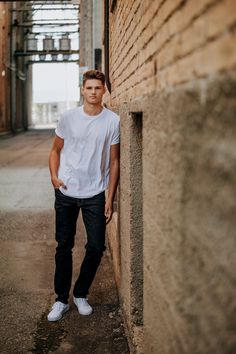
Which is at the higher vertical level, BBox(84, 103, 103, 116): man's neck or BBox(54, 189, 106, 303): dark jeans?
BBox(84, 103, 103, 116): man's neck

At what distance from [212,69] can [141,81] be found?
4.79ft

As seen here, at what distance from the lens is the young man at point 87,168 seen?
12.0 ft

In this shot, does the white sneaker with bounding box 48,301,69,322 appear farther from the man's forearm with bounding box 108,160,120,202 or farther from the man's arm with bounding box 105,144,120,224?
the man's forearm with bounding box 108,160,120,202

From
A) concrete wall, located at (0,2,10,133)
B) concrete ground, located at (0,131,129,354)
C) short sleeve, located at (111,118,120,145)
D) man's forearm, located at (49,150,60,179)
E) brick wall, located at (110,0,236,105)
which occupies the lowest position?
concrete ground, located at (0,131,129,354)

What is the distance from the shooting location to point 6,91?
2727 centimetres

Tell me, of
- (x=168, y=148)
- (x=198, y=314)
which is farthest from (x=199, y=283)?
(x=168, y=148)

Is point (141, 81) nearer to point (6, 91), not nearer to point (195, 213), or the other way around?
point (195, 213)

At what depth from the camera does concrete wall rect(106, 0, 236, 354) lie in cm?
123

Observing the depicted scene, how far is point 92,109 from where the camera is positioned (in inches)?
145

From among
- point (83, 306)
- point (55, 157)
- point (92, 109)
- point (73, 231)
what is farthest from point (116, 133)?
point (83, 306)

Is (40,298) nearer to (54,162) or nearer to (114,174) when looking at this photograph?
(54,162)

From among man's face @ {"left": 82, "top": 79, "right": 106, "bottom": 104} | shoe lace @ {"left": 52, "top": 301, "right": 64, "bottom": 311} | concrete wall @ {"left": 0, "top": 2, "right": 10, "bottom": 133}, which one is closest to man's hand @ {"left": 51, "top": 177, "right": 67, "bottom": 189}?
man's face @ {"left": 82, "top": 79, "right": 106, "bottom": 104}

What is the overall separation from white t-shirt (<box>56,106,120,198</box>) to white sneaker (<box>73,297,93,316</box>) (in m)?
1.07

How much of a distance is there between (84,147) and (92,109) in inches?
13.4
